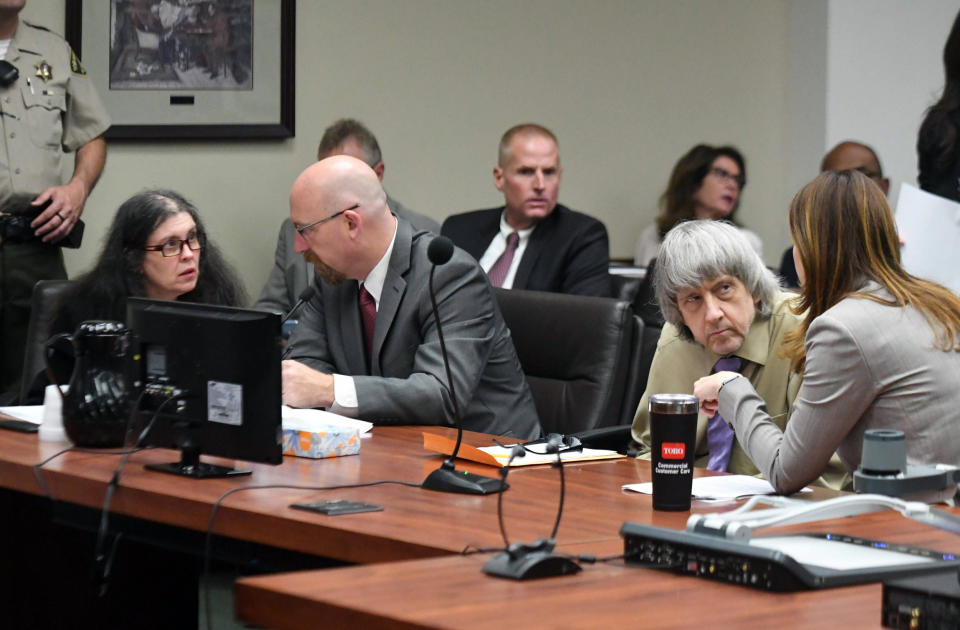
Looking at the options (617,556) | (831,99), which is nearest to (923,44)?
(831,99)

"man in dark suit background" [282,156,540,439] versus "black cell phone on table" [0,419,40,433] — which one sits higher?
"man in dark suit background" [282,156,540,439]

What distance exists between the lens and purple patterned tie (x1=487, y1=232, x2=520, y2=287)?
200 inches

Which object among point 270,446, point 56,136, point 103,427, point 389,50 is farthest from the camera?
point 389,50

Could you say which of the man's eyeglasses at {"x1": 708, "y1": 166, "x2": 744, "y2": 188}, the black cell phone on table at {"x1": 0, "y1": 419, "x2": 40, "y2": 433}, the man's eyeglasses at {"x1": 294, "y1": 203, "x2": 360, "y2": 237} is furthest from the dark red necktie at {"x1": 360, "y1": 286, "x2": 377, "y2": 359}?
the man's eyeglasses at {"x1": 708, "y1": 166, "x2": 744, "y2": 188}

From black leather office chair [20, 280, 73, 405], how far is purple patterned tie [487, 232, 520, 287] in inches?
73.8

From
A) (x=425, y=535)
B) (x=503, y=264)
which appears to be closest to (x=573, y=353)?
(x=425, y=535)

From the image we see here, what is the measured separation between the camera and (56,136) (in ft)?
14.4

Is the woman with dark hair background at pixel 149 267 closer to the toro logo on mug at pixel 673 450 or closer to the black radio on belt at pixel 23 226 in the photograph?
the black radio on belt at pixel 23 226

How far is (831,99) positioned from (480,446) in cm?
415

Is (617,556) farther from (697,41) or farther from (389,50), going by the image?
(697,41)

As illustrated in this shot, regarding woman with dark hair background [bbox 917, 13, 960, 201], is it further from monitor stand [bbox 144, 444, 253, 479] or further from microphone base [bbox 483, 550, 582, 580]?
microphone base [bbox 483, 550, 582, 580]

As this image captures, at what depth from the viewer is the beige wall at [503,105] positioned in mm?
5332

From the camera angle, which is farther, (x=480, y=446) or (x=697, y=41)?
(x=697, y=41)

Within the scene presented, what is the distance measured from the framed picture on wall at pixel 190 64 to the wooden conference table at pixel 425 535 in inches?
101
